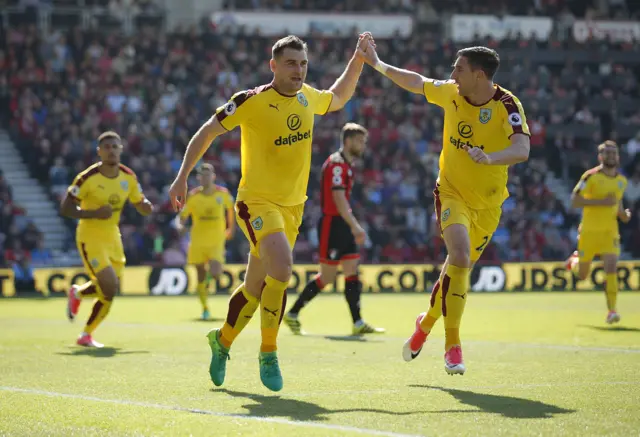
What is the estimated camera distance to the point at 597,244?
655 inches

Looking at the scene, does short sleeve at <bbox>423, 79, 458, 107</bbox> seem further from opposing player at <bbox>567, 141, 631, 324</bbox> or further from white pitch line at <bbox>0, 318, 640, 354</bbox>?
opposing player at <bbox>567, 141, 631, 324</bbox>

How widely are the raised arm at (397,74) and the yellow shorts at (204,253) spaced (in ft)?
33.4

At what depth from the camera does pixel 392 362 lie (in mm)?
10578

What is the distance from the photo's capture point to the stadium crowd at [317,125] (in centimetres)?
3014

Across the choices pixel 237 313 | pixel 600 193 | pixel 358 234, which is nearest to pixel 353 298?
pixel 358 234

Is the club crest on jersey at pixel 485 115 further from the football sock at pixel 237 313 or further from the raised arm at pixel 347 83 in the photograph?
the football sock at pixel 237 313

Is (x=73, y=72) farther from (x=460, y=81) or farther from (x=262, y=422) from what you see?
(x=262, y=422)

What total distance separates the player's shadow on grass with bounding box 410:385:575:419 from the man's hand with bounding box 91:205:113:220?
20.1ft

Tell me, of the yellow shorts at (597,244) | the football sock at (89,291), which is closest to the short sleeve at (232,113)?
the football sock at (89,291)

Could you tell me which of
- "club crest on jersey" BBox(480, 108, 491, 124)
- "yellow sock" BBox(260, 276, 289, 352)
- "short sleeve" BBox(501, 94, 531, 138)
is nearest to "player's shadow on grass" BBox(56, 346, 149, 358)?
"yellow sock" BBox(260, 276, 289, 352)

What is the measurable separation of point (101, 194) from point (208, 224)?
6.41 metres

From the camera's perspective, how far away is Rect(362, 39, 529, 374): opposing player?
352 inches

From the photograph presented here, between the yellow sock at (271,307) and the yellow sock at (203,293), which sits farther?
the yellow sock at (203,293)

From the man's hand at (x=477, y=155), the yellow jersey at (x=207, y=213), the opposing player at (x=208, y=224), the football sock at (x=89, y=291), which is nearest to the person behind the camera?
the man's hand at (x=477, y=155)
